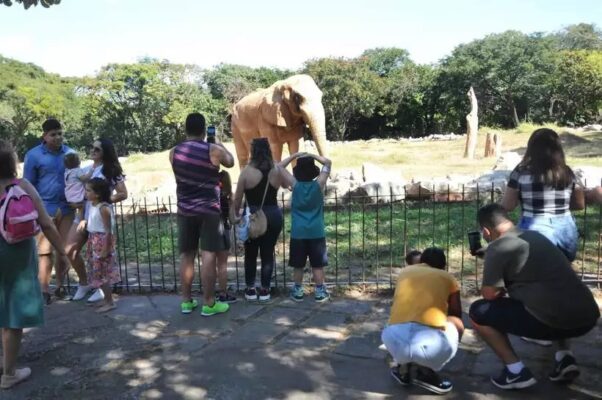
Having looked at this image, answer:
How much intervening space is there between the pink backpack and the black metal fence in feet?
7.31

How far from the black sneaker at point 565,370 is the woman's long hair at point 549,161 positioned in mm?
1202

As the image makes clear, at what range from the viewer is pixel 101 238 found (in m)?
5.47

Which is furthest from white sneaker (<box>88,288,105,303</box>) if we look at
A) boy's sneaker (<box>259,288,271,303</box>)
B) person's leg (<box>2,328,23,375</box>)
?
person's leg (<box>2,328,23,375</box>)

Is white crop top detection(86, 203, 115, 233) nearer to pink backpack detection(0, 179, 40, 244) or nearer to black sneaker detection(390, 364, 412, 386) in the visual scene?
pink backpack detection(0, 179, 40, 244)

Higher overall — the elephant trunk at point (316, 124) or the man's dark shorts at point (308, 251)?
the elephant trunk at point (316, 124)

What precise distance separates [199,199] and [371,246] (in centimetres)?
344

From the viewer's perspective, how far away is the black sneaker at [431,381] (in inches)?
142

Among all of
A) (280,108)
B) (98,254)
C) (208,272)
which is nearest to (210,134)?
(208,272)

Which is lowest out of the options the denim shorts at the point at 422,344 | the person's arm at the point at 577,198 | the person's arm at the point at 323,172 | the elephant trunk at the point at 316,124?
the denim shorts at the point at 422,344

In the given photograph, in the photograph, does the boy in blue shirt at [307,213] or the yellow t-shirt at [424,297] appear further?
the boy in blue shirt at [307,213]

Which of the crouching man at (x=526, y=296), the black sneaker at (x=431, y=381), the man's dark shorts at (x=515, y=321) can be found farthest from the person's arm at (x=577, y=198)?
the black sneaker at (x=431, y=381)

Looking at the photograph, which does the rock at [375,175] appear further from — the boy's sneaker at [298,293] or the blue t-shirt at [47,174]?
the blue t-shirt at [47,174]

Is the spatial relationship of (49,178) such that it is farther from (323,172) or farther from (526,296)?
(526,296)

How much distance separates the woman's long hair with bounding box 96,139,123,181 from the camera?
552 cm
